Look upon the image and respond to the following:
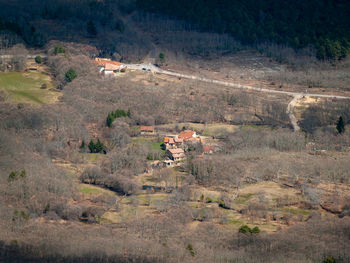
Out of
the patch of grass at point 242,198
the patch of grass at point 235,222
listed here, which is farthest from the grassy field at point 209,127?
the patch of grass at point 235,222

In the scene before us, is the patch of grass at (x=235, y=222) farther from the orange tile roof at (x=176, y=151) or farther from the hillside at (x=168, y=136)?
the orange tile roof at (x=176, y=151)

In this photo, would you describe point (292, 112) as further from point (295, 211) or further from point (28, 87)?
point (28, 87)

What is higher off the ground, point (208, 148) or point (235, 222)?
point (208, 148)

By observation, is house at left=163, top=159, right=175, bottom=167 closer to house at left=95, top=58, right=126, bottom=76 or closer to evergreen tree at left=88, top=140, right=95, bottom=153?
evergreen tree at left=88, top=140, right=95, bottom=153

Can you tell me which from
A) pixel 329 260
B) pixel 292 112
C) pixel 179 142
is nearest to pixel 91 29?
pixel 292 112

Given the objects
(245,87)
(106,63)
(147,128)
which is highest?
(106,63)

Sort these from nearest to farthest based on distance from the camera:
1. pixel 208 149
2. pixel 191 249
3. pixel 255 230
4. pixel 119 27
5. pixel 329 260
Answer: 1. pixel 329 260
2. pixel 191 249
3. pixel 255 230
4. pixel 208 149
5. pixel 119 27

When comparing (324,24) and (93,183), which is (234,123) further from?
(324,24)

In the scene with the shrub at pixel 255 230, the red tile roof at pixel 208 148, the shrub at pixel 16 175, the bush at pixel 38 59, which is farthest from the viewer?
the bush at pixel 38 59
